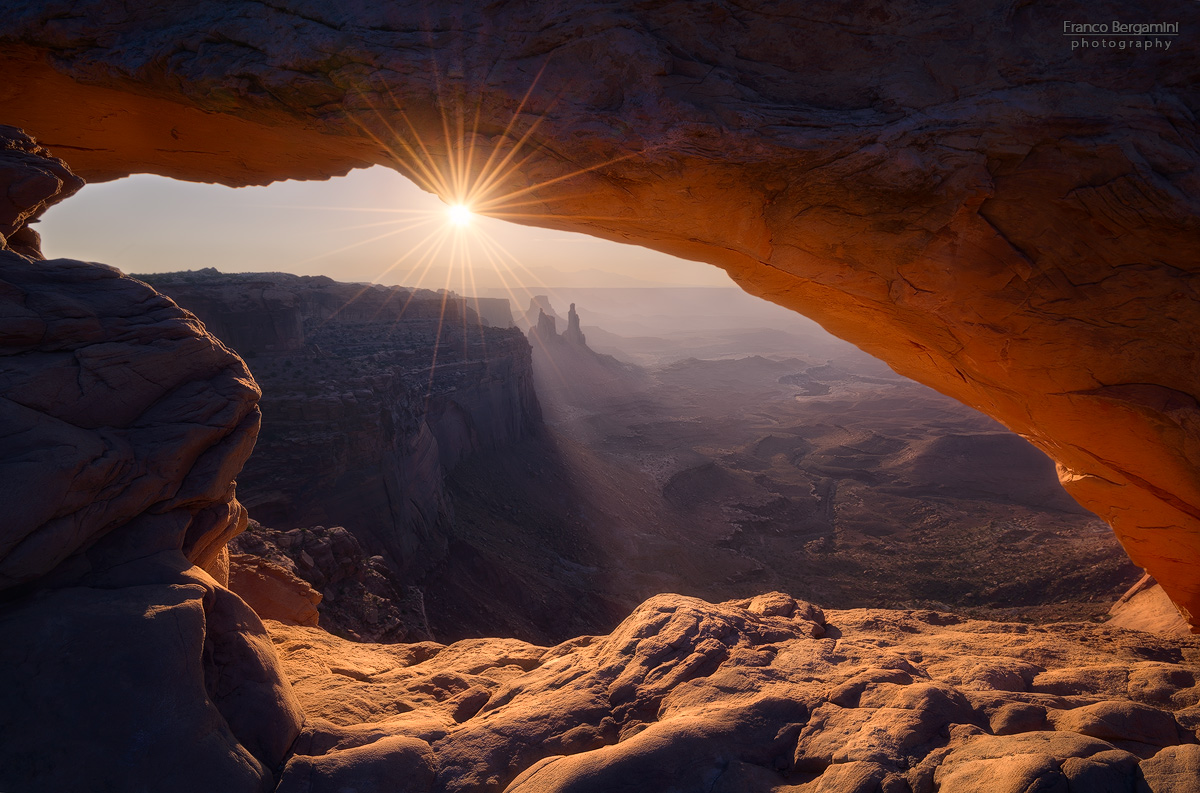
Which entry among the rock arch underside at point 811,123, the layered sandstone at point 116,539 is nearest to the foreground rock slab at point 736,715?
the layered sandstone at point 116,539

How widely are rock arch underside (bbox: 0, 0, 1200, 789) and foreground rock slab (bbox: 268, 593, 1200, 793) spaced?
3.19m

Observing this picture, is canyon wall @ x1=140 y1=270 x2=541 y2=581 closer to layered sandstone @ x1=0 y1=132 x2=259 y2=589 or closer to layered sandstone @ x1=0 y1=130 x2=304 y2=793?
layered sandstone @ x1=0 y1=132 x2=259 y2=589

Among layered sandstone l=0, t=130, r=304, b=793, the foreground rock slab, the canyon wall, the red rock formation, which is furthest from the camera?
the canyon wall

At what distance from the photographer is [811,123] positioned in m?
6.84

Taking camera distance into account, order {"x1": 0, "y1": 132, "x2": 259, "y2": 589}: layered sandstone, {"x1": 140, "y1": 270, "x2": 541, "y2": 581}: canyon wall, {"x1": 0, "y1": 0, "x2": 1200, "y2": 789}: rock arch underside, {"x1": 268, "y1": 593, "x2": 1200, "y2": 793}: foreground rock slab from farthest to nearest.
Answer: {"x1": 140, "y1": 270, "x2": 541, "y2": 581}: canyon wall < {"x1": 0, "y1": 0, "x2": 1200, "y2": 789}: rock arch underside < {"x1": 0, "y1": 132, "x2": 259, "y2": 589}: layered sandstone < {"x1": 268, "y1": 593, "x2": 1200, "y2": 793}: foreground rock slab

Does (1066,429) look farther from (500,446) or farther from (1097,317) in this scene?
(500,446)

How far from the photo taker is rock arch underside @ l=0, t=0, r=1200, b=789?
248 inches

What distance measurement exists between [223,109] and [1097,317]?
13808 millimetres

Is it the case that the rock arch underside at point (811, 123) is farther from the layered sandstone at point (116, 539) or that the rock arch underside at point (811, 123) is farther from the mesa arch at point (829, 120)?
the layered sandstone at point (116, 539)

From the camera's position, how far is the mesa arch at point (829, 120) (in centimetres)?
638

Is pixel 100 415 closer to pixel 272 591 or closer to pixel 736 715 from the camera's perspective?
pixel 272 591

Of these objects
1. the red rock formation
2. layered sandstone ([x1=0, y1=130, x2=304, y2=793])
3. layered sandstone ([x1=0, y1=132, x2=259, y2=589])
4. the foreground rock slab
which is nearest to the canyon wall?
the red rock formation

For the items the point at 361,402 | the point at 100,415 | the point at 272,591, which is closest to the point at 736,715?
the point at 100,415

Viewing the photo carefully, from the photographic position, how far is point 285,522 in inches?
659
